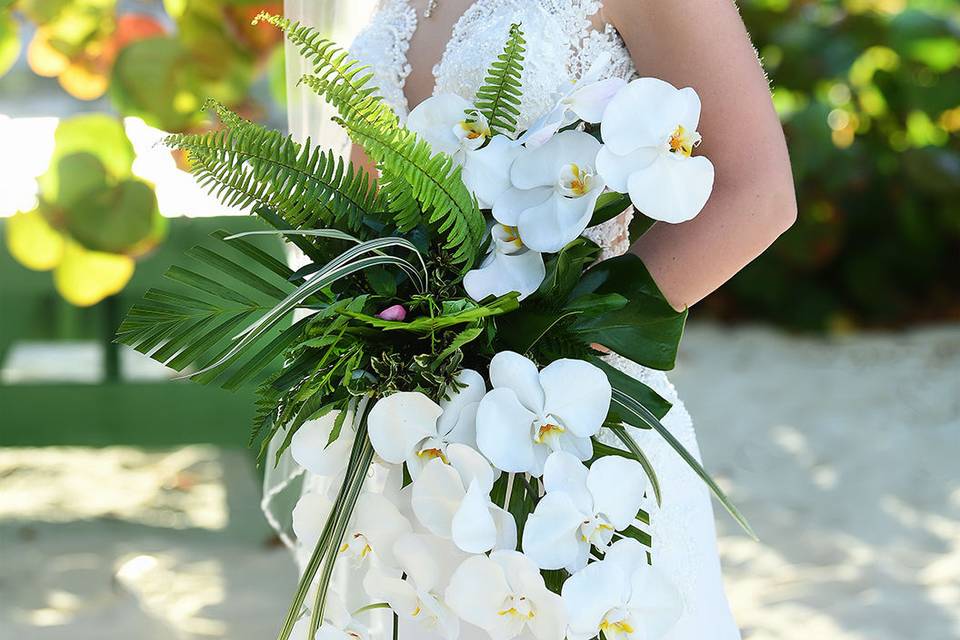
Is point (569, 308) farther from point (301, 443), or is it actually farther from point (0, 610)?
point (0, 610)

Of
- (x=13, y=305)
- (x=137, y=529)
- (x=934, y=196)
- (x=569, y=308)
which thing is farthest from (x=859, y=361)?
(x=569, y=308)

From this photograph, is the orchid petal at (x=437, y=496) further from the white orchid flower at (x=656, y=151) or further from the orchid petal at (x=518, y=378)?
the white orchid flower at (x=656, y=151)

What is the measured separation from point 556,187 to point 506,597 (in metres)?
0.33

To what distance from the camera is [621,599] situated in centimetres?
86

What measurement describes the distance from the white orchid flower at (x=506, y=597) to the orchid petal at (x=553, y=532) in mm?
13

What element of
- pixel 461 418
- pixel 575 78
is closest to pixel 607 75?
pixel 575 78

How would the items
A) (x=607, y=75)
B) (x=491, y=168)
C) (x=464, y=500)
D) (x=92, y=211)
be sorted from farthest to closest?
1. (x=92, y=211)
2. (x=607, y=75)
3. (x=491, y=168)
4. (x=464, y=500)

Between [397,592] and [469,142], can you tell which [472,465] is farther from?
[469,142]

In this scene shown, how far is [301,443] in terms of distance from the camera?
96cm

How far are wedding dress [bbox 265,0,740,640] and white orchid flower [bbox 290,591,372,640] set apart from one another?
10.8 inches

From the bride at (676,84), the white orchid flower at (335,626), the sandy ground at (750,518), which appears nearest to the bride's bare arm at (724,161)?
the bride at (676,84)

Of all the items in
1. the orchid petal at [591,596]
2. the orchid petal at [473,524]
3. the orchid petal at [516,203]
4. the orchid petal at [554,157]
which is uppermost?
the orchid petal at [554,157]

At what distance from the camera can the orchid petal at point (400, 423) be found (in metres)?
0.87

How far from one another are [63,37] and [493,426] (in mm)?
3097
